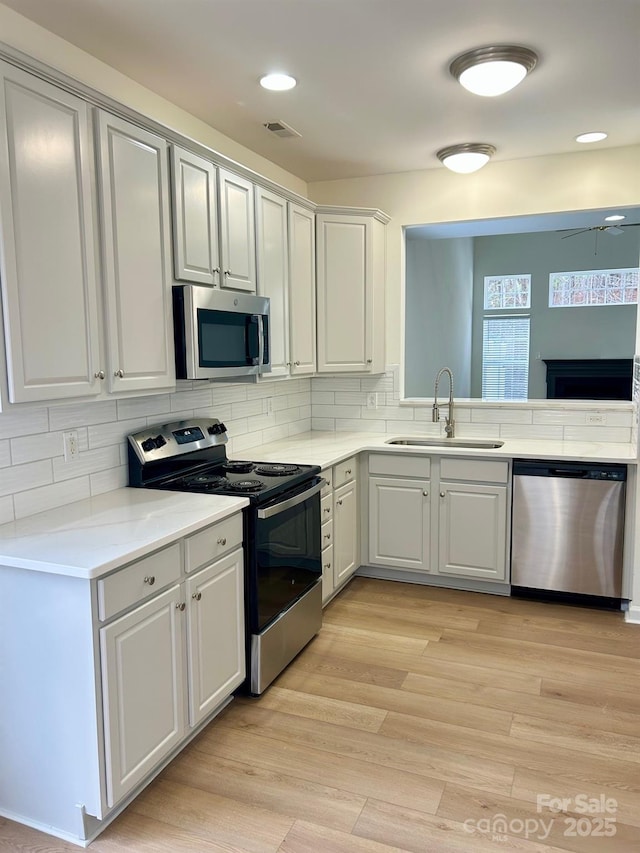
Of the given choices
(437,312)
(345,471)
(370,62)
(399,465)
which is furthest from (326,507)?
(437,312)

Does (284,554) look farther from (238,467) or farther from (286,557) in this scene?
(238,467)

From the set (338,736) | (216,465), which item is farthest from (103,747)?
(216,465)

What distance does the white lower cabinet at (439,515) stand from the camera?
370 centimetres

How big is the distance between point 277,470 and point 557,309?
5.62 meters

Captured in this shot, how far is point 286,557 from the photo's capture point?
283 cm

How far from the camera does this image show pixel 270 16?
87.4 inches

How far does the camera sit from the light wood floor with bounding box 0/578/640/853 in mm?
1932

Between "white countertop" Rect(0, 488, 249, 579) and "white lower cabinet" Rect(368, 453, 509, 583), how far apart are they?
1612mm

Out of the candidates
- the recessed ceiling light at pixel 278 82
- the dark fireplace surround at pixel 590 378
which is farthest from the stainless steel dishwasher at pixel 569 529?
the dark fireplace surround at pixel 590 378

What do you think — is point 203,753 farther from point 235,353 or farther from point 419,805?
point 235,353

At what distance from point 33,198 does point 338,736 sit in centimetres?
220

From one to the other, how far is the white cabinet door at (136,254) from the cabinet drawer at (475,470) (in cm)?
186

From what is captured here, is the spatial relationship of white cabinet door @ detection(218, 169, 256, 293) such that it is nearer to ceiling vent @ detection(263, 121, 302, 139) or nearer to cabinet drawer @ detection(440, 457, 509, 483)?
ceiling vent @ detection(263, 121, 302, 139)

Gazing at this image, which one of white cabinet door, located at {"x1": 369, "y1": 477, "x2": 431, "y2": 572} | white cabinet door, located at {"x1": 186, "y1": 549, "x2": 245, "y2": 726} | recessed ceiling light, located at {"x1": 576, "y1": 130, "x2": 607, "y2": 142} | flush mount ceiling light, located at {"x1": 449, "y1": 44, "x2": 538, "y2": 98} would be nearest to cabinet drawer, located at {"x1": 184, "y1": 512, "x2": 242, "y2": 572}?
white cabinet door, located at {"x1": 186, "y1": 549, "x2": 245, "y2": 726}
